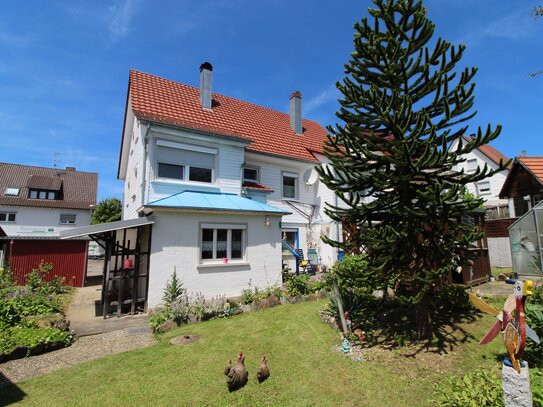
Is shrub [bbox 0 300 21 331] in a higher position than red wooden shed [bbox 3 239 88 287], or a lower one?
lower

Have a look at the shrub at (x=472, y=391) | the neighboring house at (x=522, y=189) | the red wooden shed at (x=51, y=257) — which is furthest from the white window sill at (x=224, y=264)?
the neighboring house at (x=522, y=189)

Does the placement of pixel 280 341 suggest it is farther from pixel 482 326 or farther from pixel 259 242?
pixel 259 242

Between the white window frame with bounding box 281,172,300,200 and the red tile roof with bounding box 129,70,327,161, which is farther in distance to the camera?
the white window frame with bounding box 281,172,300,200

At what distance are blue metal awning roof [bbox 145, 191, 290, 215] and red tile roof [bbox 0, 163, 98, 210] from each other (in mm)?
31188

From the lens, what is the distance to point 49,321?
8.68 m

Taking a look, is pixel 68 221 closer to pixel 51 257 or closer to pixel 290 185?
pixel 51 257

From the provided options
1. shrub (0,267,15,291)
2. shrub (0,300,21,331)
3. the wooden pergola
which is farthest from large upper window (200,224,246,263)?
shrub (0,267,15,291)

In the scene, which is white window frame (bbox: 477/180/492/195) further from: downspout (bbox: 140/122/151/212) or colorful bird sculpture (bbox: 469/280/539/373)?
downspout (bbox: 140/122/151/212)

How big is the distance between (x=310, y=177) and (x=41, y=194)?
35.2m

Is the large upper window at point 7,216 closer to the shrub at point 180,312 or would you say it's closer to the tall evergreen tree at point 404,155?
the shrub at point 180,312

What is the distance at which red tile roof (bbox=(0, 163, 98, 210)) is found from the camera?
3453cm

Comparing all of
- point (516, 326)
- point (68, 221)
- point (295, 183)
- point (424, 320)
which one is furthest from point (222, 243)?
point (68, 221)

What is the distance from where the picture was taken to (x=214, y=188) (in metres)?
14.2

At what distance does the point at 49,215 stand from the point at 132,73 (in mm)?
27594
